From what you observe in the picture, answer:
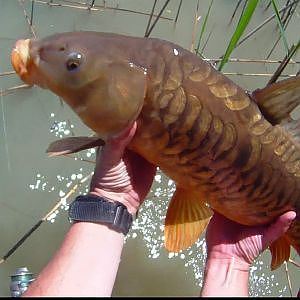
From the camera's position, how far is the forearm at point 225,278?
1.50m

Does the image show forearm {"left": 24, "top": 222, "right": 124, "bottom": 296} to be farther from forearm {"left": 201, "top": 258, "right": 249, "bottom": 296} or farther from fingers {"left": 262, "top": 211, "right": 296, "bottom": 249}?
fingers {"left": 262, "top": 211, "right": 296, "bottom": 249}

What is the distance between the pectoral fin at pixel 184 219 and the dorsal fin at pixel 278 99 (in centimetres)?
26

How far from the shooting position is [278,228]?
5.18 ft

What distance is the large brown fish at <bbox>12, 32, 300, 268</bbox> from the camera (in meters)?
1.29

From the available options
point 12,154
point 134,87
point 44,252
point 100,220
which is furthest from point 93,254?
point 12,154

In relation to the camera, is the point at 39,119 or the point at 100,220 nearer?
the point at 100,220

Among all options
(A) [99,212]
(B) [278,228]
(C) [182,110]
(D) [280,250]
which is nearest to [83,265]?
(A) [99,212]

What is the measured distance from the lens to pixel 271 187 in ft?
4.94

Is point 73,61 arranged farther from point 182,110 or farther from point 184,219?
point 184,219

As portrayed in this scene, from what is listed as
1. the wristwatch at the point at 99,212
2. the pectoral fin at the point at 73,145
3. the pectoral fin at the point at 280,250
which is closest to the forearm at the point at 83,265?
the wristwatch at the point at 99,212

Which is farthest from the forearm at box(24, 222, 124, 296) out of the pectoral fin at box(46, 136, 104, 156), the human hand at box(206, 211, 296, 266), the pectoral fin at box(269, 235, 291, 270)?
the pectoral fin at box(269, 235, 291, 270)

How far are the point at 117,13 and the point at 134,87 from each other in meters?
1.35

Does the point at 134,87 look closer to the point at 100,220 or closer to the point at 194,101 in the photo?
the point at 194,101

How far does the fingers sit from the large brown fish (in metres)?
0.04
